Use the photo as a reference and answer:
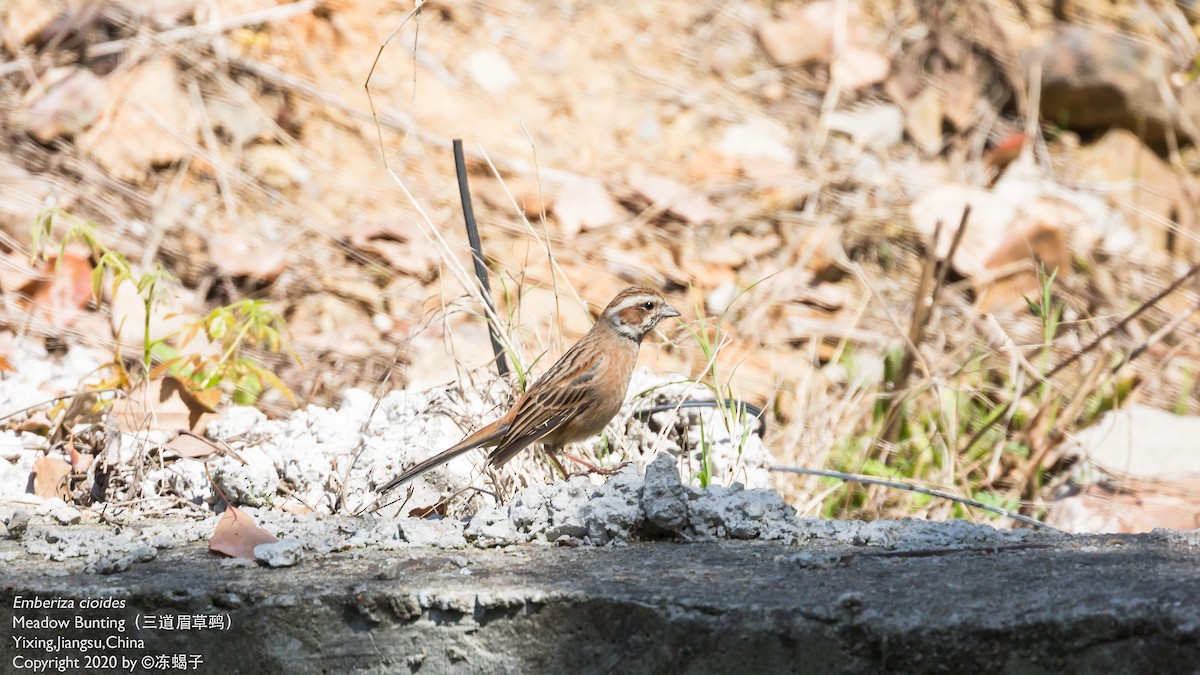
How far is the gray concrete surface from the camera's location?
93.0 inches

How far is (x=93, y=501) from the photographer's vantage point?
3758mm

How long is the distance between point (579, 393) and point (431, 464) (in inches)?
24.5

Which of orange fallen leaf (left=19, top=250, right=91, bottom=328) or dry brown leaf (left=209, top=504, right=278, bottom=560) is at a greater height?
orange fallen leaf (left=19, top=250, right=91, bottom=328)

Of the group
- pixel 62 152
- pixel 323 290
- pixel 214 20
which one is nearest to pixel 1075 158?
pixel 323 290

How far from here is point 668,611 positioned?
250cm

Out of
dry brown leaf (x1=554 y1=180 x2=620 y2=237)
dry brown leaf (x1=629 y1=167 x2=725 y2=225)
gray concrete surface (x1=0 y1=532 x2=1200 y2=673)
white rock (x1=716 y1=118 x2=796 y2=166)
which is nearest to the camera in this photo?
gray concrete surface (x1=0 y1=532 x2=1200 y2=673)

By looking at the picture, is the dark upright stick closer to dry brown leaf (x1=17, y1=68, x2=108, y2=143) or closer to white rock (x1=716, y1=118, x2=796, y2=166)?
dry brown leaf (x1=17, y1=68, x2=108, y2=143)

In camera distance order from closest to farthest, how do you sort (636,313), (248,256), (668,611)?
1. (668,611)
2. (636,313)
3. (248,256)

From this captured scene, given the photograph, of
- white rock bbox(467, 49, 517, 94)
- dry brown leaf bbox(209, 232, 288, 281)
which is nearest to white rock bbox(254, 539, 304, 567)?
dry brown leaf bbox(209, 232, 288, 281)

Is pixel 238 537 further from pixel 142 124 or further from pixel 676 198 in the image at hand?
pixel 676 198

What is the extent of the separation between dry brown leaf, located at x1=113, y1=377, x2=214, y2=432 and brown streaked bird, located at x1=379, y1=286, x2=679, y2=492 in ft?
3.27

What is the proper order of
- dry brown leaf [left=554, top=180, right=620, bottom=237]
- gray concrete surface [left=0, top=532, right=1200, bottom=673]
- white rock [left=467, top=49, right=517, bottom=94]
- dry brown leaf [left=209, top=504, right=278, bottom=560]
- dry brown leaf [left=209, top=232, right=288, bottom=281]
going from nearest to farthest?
gray concrete surface [left=0, top=532, right=1200, bottom=673] < dry brown leaf [left=209, top=504, right=278, bottom=560] < dry brown leaf [left=209, top=232, right=288, bottom=281] < dry brown leaf [left=554, top=180, right=620, bottom=237] < white rock [left=467, top=49, right=517, bottom=94]

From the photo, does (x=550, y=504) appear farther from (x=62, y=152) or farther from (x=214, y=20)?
(x=214, y=20)

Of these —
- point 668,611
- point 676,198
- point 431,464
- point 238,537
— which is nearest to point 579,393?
point 431,464
